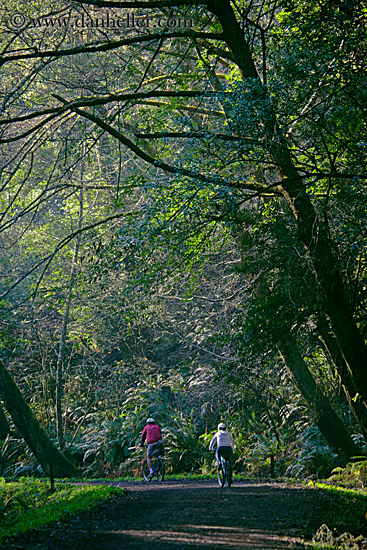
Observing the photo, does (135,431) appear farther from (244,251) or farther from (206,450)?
(244,251)

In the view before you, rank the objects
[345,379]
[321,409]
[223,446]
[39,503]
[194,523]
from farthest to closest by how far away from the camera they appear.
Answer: [321,409]
[223,446]
[39,503]
[345,379]
[194,523]

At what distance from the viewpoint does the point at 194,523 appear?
7.49m

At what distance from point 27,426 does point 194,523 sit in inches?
366

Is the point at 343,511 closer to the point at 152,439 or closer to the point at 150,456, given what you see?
the point at 152,439

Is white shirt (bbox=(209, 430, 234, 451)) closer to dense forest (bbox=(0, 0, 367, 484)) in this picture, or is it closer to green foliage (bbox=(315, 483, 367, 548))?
dense forest (bbox=(0, 0, 367, 484))

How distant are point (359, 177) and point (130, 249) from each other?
4.39 meters

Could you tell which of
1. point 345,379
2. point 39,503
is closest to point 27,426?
point 39,503

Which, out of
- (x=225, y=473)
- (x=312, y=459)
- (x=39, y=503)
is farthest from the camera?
(x=312, y=459)

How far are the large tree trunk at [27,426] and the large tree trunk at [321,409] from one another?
678 centimetres

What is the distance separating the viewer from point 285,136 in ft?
29.7

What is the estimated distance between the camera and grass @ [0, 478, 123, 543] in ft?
26.6

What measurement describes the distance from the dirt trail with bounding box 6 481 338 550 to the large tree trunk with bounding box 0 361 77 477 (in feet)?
18.5

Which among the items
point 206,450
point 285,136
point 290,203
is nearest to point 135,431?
point 206,450

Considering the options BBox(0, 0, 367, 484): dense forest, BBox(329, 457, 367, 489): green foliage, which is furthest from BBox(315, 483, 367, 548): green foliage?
BBox(0, 0, 367, 484): dense forest
